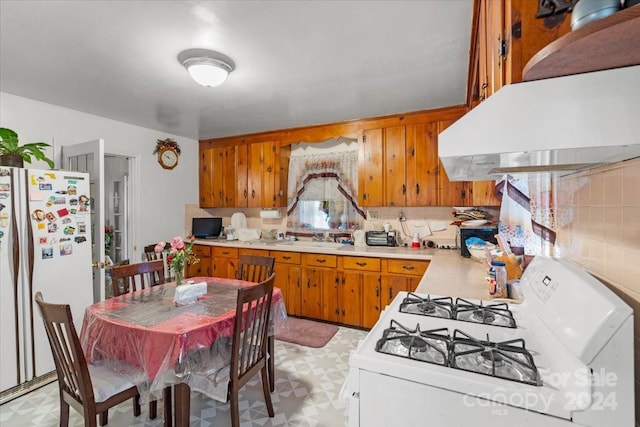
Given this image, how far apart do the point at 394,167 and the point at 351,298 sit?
1.54 meters

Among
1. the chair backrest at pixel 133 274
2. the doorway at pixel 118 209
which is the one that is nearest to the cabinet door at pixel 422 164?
the chair backrest at pixel 133 274

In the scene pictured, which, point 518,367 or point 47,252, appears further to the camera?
point 47,252

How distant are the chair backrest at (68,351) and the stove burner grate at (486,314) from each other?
164 cm

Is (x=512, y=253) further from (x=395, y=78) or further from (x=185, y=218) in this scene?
(x=185, y=218)

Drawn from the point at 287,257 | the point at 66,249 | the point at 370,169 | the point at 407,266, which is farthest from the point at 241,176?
the point at 407,266

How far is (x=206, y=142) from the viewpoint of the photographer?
4.60 m

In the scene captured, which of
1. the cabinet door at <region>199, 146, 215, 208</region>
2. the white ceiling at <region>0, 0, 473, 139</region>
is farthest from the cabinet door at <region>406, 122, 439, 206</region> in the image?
the cabinet door at <region>199, 146, 215, 208</region>

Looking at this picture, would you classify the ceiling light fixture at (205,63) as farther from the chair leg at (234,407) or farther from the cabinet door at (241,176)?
the cabinet door at (241,176)

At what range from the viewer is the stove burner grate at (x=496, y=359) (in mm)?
772

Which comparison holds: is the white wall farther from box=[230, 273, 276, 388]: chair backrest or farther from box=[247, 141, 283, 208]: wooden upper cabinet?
box=[230, 273, 276, 388]: chair backrest

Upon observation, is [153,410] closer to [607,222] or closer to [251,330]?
[251,330]

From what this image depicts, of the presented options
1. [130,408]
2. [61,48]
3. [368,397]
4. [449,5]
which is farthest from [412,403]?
[61,48]

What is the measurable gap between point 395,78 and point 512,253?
5.13ft

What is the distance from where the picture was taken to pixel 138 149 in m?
3.78
